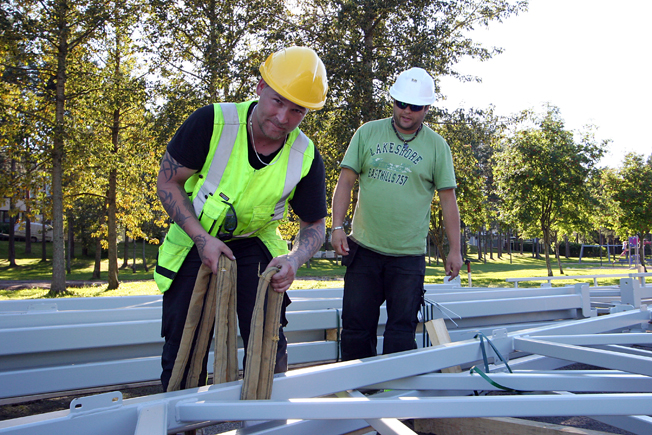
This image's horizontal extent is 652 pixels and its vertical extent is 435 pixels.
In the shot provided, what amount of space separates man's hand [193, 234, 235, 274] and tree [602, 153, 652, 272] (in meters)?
30.2

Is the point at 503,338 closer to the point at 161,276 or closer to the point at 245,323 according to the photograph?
the point at 245,323

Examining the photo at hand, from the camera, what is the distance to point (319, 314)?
3.61 metres

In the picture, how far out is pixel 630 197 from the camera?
2898 cm

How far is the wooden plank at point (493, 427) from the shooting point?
194cm

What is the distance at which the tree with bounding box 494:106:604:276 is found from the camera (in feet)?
71.7

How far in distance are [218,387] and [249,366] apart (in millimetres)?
158

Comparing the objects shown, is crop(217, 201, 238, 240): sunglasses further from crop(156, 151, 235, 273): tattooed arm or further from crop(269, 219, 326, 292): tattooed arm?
crop(269, 219, 326, 292): tattooed arm

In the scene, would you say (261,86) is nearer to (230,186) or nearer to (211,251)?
(230,186)

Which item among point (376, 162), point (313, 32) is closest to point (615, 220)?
point (313, 32)

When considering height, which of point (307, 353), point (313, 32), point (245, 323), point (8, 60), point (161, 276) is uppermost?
point (313, 32)

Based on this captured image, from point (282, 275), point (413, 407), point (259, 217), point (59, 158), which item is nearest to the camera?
point (413, 407)

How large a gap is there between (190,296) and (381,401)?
1.05 metres

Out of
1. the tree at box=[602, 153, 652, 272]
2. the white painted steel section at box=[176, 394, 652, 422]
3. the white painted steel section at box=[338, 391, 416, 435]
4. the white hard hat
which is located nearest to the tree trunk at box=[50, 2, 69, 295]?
the white hard hat

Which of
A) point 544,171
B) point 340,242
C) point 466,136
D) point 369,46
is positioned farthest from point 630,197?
point 340,242
